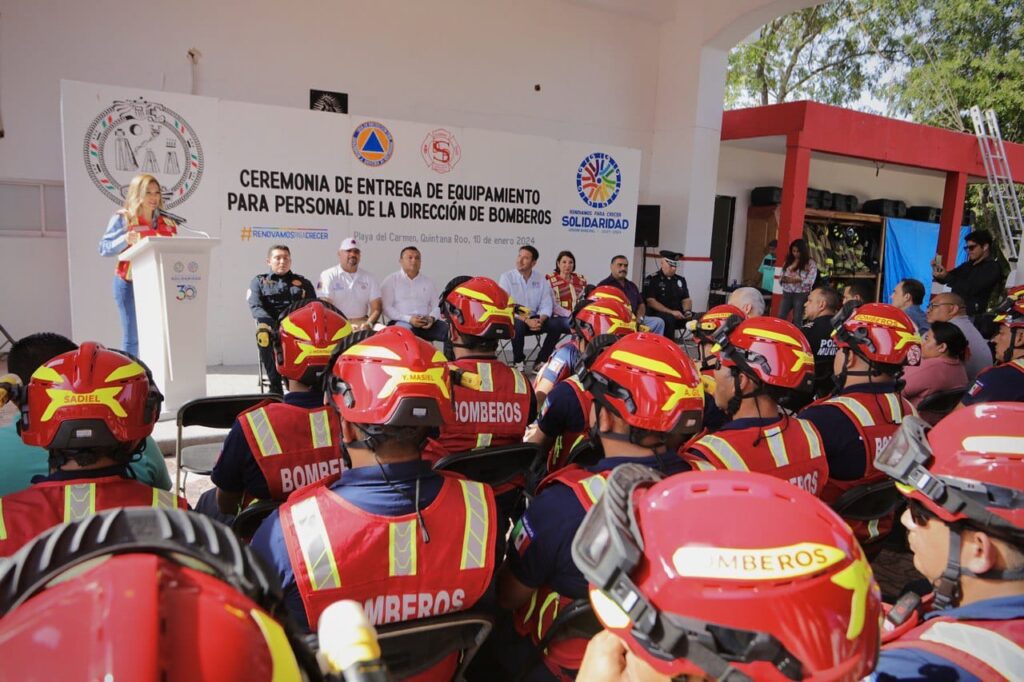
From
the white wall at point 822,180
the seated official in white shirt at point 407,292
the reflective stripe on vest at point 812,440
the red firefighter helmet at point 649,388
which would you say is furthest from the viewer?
the white wall at point 822,180

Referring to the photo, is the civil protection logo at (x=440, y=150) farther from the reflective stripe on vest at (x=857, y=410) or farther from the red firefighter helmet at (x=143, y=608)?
the red firefighter helmet at (x=143, y=608)

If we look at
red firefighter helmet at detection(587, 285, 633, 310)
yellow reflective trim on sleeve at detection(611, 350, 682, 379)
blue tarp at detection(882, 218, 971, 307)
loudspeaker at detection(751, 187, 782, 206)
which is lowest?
yellow reflective trim on sleeve at detection(611, 350, 682, 379)

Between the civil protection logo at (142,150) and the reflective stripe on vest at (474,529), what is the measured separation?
290 inches

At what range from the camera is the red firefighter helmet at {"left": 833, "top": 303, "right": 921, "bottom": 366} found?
11.9 ft

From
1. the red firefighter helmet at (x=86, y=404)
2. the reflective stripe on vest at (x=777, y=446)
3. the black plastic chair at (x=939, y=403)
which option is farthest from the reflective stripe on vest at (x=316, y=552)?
the black plastic chair at (x=939, y=403)

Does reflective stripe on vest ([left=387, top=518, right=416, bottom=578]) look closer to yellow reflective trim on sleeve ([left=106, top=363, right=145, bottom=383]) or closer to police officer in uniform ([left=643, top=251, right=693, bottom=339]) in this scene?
yellow reflective trim on sleeve ([left=106, top=363, right=145, bottom=383])

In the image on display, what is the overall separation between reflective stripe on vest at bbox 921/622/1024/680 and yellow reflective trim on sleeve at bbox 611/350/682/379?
107 cm

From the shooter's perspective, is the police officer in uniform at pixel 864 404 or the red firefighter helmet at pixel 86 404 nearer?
the red firefighter helmet at pixel 86 404

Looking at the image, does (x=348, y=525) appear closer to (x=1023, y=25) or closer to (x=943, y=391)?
(x=943, y=391)

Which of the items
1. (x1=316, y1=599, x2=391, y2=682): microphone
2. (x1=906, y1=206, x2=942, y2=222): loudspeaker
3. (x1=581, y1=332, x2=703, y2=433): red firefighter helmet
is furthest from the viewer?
(x1=906, y1=206, x2=942, y2=222): loudspeaker

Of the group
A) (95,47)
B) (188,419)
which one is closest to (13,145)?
(95,47)

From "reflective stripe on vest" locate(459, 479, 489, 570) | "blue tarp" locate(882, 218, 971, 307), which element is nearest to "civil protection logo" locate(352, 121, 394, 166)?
"reflective stripe on vest" locate(459, 479, 489, 570)

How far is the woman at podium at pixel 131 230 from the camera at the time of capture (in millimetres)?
5906

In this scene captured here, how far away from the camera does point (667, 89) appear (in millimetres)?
13695
